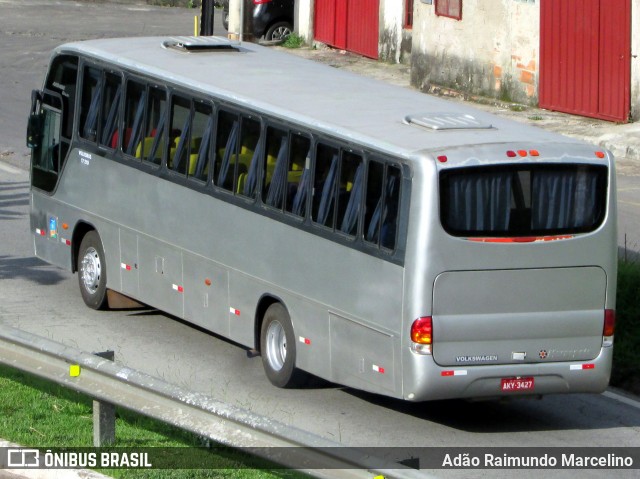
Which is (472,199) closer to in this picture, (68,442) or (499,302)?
(499,302)

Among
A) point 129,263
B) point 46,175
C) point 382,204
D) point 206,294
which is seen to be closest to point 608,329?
point 382,204

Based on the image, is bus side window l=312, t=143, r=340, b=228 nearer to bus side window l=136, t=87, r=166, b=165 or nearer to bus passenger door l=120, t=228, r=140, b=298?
bus side window l=136, t=87, r=166, b=165

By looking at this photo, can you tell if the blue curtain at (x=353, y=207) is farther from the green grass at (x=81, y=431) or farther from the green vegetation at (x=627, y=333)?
the green vegetation at (x=627, y=333)

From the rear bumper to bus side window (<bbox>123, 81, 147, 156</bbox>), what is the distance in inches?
188

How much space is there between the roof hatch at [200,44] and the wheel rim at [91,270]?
2334 mm

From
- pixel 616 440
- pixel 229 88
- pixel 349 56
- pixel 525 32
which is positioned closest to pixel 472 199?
pixel 616 440

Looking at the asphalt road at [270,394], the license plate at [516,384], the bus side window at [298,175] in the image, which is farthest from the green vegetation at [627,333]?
the bus side window at [298,175]

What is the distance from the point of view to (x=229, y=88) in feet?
43.1

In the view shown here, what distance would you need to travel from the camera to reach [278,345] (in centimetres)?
1258

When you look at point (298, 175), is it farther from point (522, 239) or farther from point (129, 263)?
point (129, 263)

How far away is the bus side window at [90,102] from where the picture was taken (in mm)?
14938

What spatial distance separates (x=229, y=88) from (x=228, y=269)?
1677 mm

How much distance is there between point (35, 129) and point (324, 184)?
5225 millimetres

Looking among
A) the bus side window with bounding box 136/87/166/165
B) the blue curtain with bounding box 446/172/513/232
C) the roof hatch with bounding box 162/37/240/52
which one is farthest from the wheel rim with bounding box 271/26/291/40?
the blue curtain with bounding box 446/172/513/232
